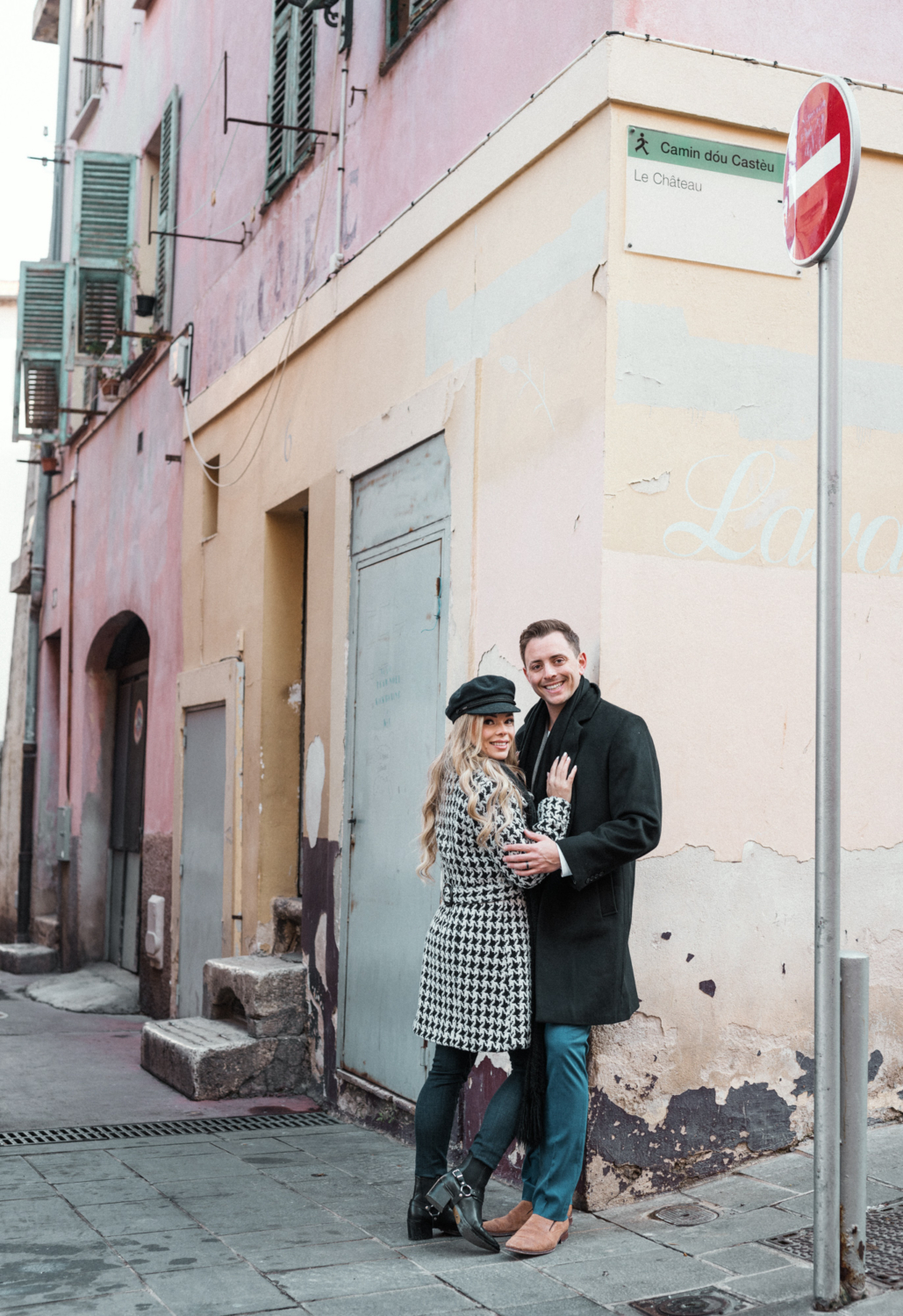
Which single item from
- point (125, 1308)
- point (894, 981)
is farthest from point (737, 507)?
point (125, 1308)

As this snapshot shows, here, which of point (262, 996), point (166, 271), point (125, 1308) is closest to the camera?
point (125, 1308)

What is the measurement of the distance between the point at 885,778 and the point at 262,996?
329cm

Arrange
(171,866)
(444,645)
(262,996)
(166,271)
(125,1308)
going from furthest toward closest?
(166,271), (171,866), (262,996), (444,645), (125,1308)

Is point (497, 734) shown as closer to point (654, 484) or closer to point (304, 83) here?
point (654, 484)

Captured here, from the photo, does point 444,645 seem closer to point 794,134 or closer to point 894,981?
point 894,981

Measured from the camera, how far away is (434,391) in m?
5.84

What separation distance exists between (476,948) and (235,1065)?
3047 millimetres

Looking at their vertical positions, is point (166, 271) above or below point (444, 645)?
above

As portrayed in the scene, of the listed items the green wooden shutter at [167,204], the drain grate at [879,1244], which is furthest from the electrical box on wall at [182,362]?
the drain grate at [879,1244]

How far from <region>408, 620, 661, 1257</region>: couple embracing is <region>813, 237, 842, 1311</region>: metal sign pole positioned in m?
0.71

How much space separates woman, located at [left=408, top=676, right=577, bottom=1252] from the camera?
405 cm

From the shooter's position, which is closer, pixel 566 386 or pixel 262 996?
pixel 566 386

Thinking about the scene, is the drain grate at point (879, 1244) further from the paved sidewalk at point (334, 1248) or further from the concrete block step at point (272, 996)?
the concrete block step at point (272, 996)

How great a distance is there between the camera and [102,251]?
37.0 feet
